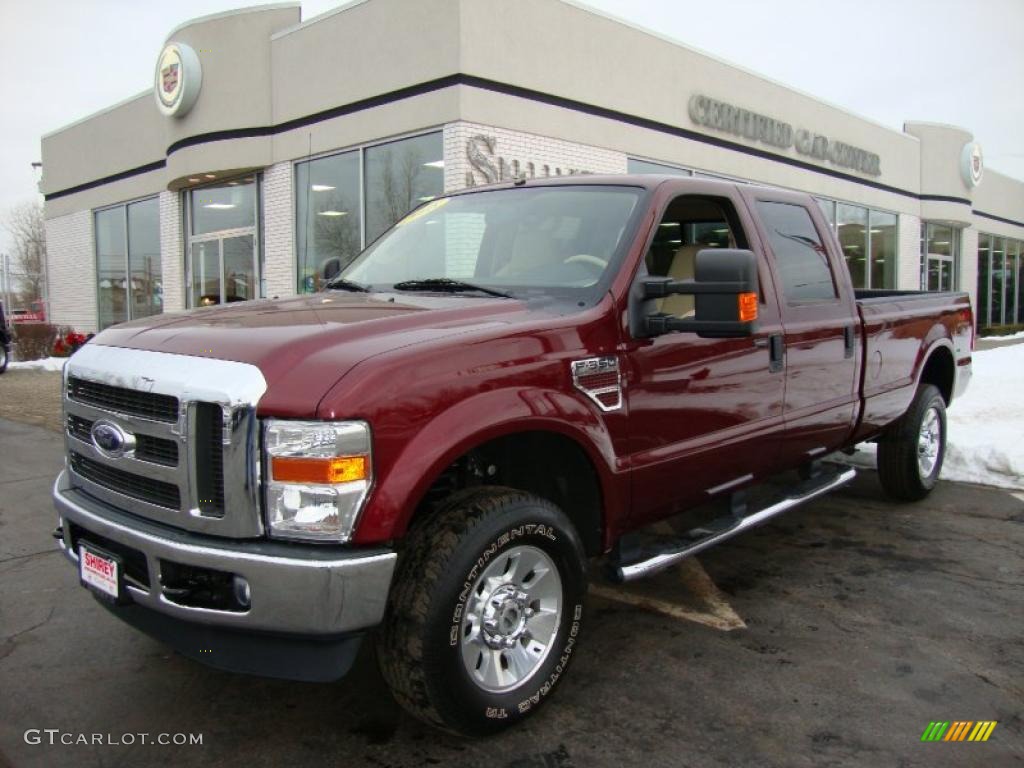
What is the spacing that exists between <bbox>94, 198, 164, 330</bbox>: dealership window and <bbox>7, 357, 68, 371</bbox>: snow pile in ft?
5.20

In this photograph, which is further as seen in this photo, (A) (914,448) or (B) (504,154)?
(B) (504,154)

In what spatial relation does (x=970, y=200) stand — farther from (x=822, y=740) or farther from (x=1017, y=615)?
(x=822, y=740)

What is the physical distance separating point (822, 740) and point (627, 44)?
11.7m

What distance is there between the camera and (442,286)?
366 cm

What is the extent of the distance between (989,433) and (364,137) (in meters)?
8.49

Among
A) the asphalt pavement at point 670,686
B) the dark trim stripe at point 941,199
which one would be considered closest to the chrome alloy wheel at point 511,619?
the asphalt pavement at point 670,686

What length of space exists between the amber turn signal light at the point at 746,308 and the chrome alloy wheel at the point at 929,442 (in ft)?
11.0

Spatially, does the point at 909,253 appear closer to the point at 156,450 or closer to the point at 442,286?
the point at 442,286

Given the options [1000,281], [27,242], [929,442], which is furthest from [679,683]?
[27,242]

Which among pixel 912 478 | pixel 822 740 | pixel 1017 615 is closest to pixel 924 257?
pixel 912 478

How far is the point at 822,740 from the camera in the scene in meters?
2.86

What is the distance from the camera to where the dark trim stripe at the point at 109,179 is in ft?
55.9

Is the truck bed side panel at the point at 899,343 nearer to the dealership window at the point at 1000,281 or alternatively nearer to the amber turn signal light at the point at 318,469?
the amber turn signal light at the point at 318,469

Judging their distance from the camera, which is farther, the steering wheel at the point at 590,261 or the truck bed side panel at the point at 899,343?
the truck bed side panel at the point at 899,343
